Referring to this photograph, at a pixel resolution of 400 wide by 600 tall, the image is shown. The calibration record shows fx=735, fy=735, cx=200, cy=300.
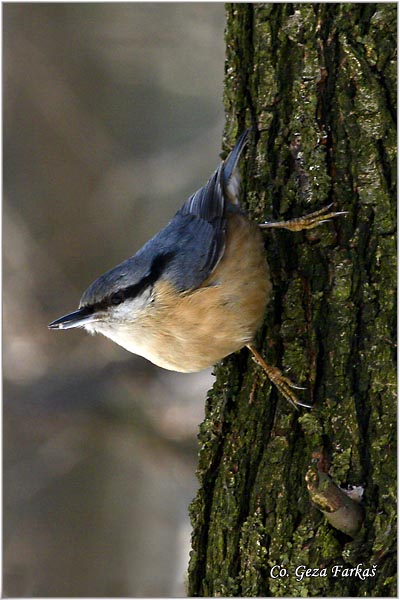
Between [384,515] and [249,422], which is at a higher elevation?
[249,422]

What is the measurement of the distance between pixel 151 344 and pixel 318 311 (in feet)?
2.14

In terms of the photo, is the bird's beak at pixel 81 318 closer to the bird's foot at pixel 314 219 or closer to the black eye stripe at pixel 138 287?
the black eye stripe at pixel 138 287

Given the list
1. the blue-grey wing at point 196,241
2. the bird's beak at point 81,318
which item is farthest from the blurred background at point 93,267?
the bird's beak at point 81,318

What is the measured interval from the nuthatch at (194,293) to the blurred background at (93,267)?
7.35 feet

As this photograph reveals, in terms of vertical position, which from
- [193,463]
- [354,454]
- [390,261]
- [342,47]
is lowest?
[193,463]

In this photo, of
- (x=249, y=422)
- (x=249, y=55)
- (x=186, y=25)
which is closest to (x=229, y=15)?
(x=249, y=55)

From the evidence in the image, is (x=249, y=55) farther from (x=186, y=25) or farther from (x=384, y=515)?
(x=186, y=25)

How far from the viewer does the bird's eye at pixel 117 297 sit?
106 inches

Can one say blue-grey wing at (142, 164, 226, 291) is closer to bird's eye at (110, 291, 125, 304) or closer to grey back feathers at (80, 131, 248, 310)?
grey back feathers at (80, 131, 248, 310)

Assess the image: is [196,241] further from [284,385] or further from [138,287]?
[284,385]

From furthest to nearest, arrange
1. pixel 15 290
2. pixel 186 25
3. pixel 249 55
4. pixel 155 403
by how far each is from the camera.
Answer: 1. pixel 186 25
2. pixel 15 290
3. pixel 155 403
4. pixel 249 55

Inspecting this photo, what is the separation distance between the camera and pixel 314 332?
7.91 feet

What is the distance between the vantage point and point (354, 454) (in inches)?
87.4

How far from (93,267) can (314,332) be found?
3520mm
